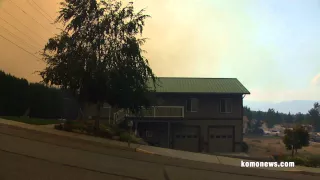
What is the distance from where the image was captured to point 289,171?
13.6 m

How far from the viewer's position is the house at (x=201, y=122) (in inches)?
1382

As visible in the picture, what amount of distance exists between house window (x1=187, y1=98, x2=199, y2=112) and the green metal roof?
1148 millimetres

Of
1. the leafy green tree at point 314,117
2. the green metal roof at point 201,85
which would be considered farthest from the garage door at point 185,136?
the leafy green tree at point 314,117

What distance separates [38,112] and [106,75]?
15.9m

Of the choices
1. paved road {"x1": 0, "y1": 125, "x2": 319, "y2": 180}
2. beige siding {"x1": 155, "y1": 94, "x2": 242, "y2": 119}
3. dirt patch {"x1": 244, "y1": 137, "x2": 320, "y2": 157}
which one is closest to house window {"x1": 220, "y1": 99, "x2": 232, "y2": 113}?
beige siding {"x1": 155, "y1": 94, "x2": 242, "y2": 119}

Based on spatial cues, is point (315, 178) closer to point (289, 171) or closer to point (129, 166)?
point (289, 171)

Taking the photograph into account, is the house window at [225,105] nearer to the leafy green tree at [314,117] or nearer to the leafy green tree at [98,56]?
the leafy green tree at [98,56]

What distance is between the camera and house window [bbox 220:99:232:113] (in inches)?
1414

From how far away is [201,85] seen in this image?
38.2 m

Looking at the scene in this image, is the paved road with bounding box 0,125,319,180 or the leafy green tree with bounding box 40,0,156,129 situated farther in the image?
the leafy green tree with bounding box 40,0,156,129

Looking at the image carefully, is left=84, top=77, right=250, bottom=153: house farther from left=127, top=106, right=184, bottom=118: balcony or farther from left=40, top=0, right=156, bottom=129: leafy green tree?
left=40, top=0, right=156, bottom=129: leafy green tree

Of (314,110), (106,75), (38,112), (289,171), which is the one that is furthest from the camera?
(314,110)

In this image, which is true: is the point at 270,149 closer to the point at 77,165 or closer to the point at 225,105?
the point at 225,105

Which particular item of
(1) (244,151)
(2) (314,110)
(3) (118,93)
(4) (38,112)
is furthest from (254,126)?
(3) (118,93)
